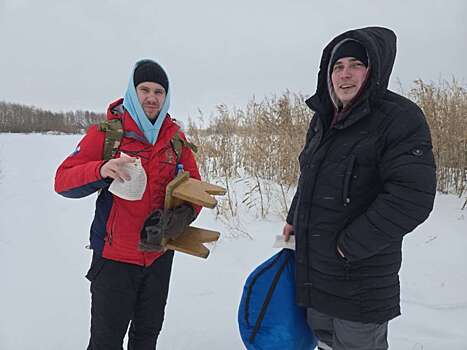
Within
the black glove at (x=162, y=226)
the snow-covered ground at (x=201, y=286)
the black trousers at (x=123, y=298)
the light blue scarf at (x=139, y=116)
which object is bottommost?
the snow-covered ground at (x=201, y=286)

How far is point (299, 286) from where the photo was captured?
1717mm

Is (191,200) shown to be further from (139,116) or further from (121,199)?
(139,116)

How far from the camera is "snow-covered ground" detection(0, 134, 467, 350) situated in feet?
9.02

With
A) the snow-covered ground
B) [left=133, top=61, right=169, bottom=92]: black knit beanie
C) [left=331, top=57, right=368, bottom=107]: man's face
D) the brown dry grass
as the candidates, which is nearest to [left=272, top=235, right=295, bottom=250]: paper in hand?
[left=331, top=57, right=368, bottom=107]: man's face

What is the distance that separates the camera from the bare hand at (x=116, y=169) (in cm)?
160

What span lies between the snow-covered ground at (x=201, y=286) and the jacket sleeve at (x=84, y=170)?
148 centimetres

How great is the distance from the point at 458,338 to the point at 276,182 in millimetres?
3878

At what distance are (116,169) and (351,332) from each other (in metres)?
1.18

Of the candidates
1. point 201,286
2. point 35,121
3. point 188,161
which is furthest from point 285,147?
point 35,121

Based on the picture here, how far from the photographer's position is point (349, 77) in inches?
61.1

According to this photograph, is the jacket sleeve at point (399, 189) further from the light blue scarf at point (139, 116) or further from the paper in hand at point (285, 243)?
the light blue scarf at point (139, 116)

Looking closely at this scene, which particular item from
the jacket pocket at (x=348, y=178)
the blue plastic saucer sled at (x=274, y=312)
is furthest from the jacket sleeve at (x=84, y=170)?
the jacket pocket at (x=348, y=178)

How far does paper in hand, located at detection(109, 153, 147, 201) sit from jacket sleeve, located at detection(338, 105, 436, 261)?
882mm

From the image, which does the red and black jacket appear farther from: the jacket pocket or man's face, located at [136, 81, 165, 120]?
the jacket pocket
